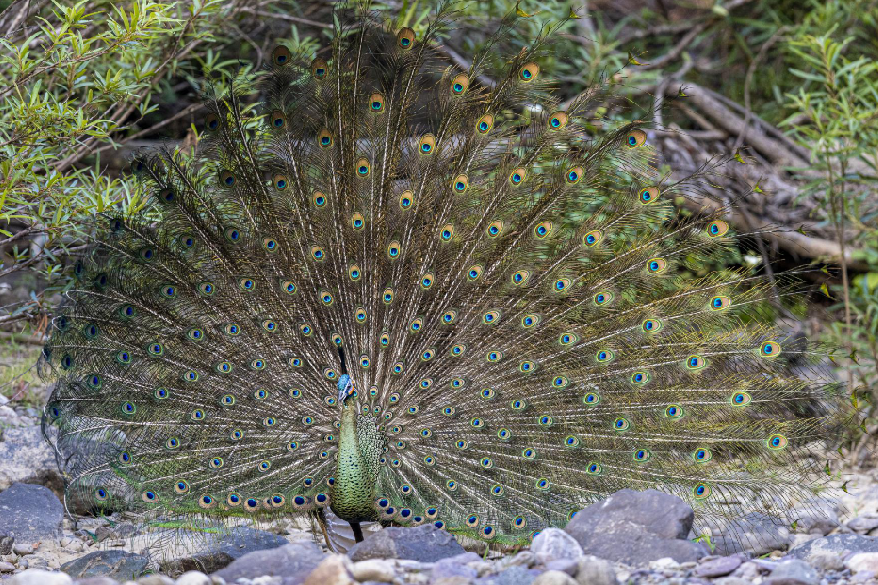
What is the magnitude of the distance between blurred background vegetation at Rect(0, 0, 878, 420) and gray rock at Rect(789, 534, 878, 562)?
97 centimetres

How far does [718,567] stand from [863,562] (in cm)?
75

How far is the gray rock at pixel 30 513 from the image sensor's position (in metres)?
4.82

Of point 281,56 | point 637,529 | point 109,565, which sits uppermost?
point 281,56

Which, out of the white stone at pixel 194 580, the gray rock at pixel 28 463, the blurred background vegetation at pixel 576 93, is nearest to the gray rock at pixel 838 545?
the blurred background vegetation at pixel 576 93

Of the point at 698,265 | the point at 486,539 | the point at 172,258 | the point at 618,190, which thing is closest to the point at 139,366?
the point at 172,258

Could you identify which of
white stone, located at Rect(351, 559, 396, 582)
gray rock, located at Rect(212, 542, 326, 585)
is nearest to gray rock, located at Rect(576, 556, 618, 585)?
white stone, located at Rect(351, 559, 396, 582)

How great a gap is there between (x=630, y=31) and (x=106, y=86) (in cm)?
643

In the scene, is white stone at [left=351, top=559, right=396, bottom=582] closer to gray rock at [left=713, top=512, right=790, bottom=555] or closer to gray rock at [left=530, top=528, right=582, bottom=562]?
gray rock at [left=530, top=528, right=582, bottom=562]

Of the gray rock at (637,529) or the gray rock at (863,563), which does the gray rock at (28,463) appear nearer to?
the gray rock at (637,529)

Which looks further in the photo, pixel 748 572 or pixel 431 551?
pixel 431 551

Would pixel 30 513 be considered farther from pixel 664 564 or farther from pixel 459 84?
pixel 664 564

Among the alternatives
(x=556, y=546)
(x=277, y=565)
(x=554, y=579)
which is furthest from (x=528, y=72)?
(x=277, y=565)

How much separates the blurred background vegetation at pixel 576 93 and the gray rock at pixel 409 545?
2.21 metres

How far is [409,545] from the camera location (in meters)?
3.95
